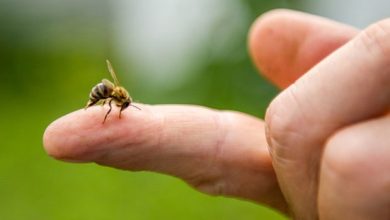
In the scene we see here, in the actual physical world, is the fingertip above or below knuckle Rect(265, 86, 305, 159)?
below

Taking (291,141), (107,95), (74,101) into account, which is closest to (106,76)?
(74,101)

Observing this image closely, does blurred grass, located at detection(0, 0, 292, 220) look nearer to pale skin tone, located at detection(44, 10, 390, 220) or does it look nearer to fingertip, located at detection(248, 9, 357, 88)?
fingertip, located at detection(248, 9, 357, 88)

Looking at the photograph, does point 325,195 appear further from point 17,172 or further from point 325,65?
point 17,172

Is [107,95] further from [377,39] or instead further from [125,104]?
[377,39]

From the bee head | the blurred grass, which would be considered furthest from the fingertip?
the blurred grass

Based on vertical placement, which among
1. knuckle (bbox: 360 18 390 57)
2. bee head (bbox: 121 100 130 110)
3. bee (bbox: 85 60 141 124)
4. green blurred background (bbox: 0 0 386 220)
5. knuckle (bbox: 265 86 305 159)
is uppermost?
knuckle (bbox: 360 18 390 57)

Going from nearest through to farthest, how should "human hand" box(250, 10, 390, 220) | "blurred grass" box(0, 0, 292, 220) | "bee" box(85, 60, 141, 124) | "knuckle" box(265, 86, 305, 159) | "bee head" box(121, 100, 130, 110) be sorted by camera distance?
1. "human hand" box(250, 10, 390, 220)
2. "knuckle" box(265, 86, 305, 159)
3. "bee head" box(121, 100, 130, 110)
4. "bee" box(85, 60, 141, 124)
5. "blurred grass" box(0, 0, 292, 220)

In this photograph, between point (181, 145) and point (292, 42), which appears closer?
point (181, 145)
